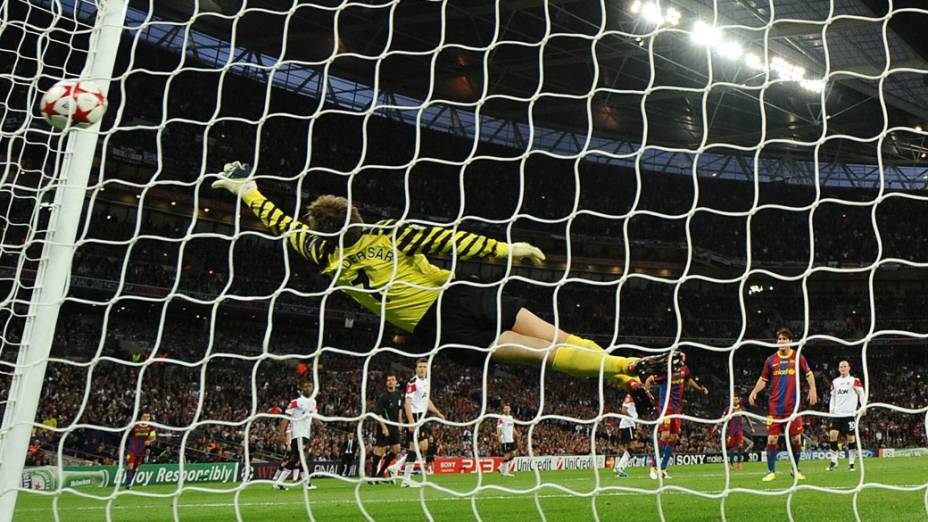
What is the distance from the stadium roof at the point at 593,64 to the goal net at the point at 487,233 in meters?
0.12

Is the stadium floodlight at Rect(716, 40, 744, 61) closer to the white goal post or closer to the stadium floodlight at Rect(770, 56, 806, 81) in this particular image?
the stadium floodlight at Rect(770, 56, 806, 81)

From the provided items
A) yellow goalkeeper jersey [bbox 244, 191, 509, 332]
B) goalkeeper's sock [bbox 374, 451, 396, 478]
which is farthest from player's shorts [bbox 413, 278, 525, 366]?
goalkeeper's sock [bbox 374, 451, 396, 478]

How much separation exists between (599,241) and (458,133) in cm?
765

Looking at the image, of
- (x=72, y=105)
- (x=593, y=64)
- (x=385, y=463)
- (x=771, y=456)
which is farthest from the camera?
(x=593, y=64)

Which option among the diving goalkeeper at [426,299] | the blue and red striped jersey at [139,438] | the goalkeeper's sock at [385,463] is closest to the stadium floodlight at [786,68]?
the goalkeeper's sock at [385,463]

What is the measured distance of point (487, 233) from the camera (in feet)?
108

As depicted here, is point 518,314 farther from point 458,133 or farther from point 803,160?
point 803,160

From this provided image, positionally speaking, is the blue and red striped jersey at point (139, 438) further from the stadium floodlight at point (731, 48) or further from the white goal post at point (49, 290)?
the stadium floodlight at point (731, 48)

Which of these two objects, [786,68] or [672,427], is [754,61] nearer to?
[786,68]

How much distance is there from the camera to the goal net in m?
15.3

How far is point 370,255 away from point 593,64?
60.5 ft

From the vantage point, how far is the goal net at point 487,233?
15.3 m

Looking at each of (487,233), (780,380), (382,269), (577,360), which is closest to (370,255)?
(382,269)

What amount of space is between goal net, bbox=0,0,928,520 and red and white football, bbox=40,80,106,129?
418 centimetres
